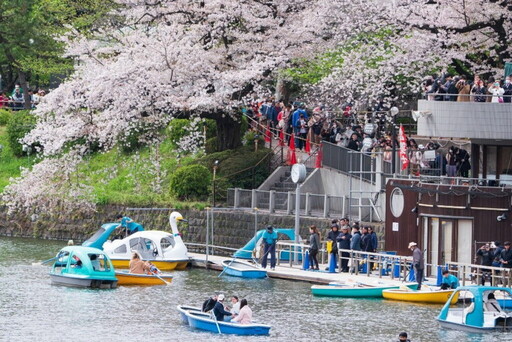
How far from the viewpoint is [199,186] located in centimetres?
6259

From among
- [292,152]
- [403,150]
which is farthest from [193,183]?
[403,150]

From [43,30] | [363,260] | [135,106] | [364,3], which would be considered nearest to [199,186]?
[135,106]

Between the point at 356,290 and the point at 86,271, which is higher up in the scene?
the point at 86,271

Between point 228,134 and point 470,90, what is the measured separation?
59.9 feet

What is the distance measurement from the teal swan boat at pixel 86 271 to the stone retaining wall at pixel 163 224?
1089 cm

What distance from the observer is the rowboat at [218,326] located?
1475 inches

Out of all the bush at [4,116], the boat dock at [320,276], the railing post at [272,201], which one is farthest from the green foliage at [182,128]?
the boat dock at [320,276]

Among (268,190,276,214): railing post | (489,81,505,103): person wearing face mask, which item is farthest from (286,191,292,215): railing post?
(489,81,505,103): person wearing face mask

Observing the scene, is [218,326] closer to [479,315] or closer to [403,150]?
[479,315]

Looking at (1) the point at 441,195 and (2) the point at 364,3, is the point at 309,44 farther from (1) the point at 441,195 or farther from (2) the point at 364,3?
(1) the point at 441,195

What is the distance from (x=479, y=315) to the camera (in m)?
38.6

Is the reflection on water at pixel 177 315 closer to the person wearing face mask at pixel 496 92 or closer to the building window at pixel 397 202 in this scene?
the building window at pixel 397 202

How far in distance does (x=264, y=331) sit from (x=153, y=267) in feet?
39.8

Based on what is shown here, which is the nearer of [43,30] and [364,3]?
[364,3]
